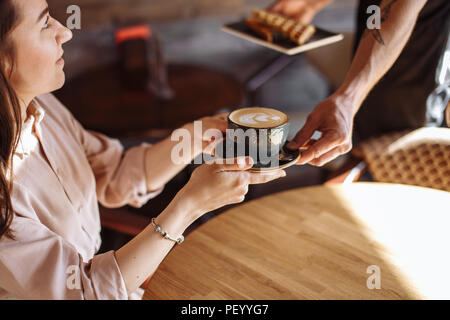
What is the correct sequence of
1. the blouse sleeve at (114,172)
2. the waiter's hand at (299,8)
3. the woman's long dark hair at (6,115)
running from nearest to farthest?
the woman's long dark hair at (6,115)
the blouse sleeve at (114,172)
the waiter's hand at (299,8)

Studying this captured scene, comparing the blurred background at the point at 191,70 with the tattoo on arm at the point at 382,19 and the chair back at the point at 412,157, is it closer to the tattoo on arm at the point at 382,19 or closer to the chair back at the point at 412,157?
the chair back at the point at 412,157

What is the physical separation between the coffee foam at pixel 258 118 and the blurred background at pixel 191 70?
97 centimetres

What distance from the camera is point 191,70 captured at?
2.99 metres

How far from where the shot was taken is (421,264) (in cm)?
116

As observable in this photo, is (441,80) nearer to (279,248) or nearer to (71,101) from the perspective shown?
(279,248)

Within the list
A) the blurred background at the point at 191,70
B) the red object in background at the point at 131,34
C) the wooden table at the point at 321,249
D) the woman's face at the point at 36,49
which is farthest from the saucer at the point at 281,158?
the red object in background at the point at 131,34

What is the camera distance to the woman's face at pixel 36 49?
0.95 meters

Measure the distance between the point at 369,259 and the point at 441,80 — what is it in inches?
48.0

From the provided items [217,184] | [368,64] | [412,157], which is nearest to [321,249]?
[217,184]

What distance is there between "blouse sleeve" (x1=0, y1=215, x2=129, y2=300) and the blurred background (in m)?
0.95

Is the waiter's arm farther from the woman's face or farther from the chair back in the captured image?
the woman's face

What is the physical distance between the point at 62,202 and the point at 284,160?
56 cm

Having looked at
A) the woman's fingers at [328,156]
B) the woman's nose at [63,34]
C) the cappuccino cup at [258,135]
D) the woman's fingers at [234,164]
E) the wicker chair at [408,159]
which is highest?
the woman's nose at [63,34]
